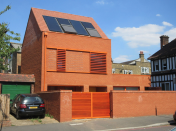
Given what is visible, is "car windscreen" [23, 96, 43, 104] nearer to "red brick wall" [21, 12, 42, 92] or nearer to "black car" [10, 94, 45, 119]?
"black car" [10, 94, 45, 119]

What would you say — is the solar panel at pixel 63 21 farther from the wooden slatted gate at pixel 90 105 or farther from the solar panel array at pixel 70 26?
the wooden slatted gate at pixel 90 105

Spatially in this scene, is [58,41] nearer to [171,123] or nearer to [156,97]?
[156,97]

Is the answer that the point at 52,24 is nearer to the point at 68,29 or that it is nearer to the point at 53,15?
the point at 68,29

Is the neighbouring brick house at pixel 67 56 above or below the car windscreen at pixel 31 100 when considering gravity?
above

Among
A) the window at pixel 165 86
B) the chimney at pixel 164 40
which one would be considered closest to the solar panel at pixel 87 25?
the window at pixel 165 86

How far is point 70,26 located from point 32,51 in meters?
4.62

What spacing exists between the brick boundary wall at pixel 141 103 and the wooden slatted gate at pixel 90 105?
0.48 meters

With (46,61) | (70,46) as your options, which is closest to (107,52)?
(70,46)

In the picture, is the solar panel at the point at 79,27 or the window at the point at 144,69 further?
the window at the point at 144,69

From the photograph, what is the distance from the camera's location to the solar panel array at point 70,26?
20406 mm

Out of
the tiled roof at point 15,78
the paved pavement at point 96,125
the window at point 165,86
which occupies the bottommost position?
the paved pavement at point 96,125

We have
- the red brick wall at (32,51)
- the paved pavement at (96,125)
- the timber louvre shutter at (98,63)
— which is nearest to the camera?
→ the paved pavement at (96,125)

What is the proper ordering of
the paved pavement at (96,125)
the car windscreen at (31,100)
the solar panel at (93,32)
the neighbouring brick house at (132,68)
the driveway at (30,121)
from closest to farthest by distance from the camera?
the paved pavement at (96,125), the driveway at (30,121), the car windscreen at (31,100), the solar panel at (93,32), the neighbouring brick house at (132,68)

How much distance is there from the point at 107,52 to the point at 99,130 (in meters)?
11.3
